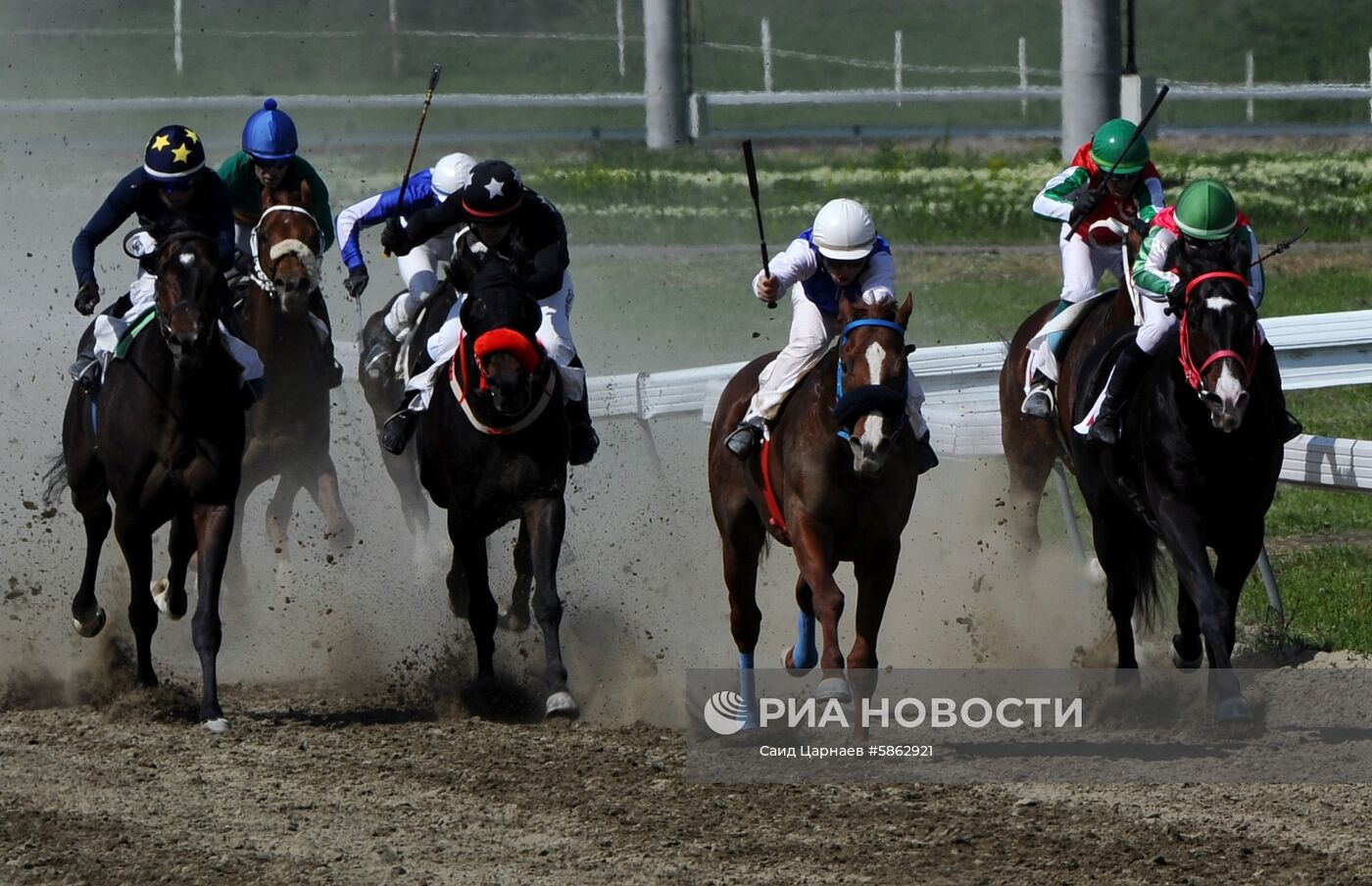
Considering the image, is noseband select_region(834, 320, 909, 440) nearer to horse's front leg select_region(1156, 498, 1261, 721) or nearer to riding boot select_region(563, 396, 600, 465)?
horse's front leg select_region(1156, 498, 1261, 721)

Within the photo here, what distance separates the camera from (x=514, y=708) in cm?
999

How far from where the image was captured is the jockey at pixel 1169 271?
884 cm

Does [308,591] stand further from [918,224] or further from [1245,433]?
[918,224]

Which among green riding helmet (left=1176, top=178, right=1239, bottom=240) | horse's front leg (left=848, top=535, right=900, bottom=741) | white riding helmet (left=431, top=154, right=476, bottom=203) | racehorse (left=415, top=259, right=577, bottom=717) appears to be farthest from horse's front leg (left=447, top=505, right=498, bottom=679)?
green riding helmet (left=1176, top=178, right=1239, bottom=240)

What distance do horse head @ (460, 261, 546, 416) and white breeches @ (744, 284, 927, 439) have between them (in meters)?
1.06

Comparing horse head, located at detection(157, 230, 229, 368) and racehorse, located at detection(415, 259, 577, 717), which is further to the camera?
racehorse, located at detection(415, 259, 577, 717)

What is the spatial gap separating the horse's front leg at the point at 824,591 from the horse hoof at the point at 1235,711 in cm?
142

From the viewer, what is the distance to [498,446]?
10023mm

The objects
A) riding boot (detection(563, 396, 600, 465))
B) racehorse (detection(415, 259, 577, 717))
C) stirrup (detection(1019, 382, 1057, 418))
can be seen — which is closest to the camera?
racehorse (detection(415, 259, 577, 717))

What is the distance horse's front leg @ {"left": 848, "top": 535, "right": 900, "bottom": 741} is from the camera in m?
8.65

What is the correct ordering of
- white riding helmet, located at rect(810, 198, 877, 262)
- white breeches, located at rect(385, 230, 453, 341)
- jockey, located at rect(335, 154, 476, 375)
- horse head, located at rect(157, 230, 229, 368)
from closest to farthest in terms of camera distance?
white riding helmet, located at rect(810, 198, 877, 262) → horse head, located at rect(157, 230, 229, 368) → jockey, located at rect(335, 154, 476, 375) → white breeches, located at rect(385, 230, 453, 341)

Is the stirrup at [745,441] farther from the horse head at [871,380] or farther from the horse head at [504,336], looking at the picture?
the horse head at [504,336]

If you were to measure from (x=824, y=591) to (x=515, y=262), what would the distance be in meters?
2.62

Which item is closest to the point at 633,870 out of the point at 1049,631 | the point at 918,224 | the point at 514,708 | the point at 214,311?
the point at 514,708
